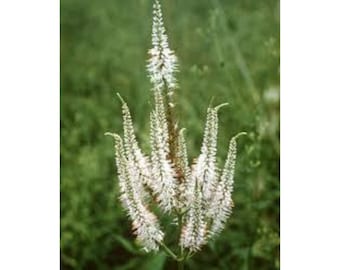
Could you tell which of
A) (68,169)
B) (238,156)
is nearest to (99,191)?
(68,169)

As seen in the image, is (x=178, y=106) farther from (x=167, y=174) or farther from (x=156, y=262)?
(x=167, y=174)

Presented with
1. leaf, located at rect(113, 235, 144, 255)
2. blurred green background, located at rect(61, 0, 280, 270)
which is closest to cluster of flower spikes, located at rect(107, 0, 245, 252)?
blurred green background, located at rect(61, 0, 280, 270)

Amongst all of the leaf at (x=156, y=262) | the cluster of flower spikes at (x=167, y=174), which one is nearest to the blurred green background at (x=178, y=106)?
the leaf at (x=156, y=262)

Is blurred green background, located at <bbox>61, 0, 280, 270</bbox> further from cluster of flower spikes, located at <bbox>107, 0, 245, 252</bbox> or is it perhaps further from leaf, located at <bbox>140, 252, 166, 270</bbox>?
cluster of flower spikes, located at <bbox>107, 0, 245, 252</bbox>

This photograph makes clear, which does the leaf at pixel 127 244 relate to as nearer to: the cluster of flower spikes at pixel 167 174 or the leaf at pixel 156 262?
the leaf at pixel 156 262
